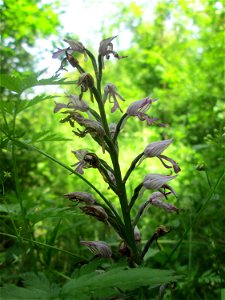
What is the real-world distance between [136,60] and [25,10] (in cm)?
528

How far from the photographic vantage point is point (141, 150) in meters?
4.82

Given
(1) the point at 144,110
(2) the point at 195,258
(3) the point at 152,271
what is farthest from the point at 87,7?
(3) the point at 152,271

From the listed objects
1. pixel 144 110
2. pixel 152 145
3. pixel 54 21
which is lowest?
pixel 152 145

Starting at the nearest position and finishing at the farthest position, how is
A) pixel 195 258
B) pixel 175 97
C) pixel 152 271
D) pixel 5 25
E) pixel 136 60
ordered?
pixel 152 271, pixel 195 258, pixel 5 25, pixel 175 97, pixel 136 60

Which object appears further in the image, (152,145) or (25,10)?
(25,10)

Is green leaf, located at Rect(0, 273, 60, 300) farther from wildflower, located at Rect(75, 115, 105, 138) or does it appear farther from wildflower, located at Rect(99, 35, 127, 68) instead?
wildflower, located at Rect(99, 35, 127, 68)

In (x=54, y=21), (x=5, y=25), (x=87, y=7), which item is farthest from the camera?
(x=87, y=7)

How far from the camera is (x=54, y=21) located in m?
4.50

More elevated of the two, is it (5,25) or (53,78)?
(5,25)

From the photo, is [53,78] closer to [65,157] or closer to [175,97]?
[65,157]

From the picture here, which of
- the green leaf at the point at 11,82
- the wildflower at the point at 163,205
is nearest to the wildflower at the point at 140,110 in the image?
the wildflower at the point at 163,205

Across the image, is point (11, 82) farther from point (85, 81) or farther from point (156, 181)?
point (156, 181)

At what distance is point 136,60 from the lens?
361 inches

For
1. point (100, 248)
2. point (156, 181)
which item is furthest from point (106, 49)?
point (100, 248)
